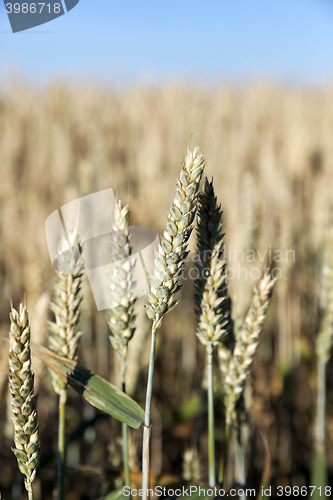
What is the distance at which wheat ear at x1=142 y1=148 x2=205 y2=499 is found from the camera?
58 centimetres

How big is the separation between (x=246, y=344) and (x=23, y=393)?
18.5 inches

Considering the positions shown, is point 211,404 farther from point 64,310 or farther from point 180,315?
point 180,315

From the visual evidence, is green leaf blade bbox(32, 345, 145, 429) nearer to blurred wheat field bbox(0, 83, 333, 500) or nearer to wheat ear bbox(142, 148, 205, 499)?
wheat ear bbox(142, 148, 205, 499)

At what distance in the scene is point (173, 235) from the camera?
1.94 ft

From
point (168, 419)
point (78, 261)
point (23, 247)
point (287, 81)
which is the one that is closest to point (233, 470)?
Result: point (168, 419)

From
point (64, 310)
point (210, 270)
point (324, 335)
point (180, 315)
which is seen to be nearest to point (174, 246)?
point (210, 270)

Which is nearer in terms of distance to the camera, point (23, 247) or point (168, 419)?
point (168, 419)

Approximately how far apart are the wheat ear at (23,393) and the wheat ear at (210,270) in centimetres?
33

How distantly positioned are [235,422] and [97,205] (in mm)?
1183

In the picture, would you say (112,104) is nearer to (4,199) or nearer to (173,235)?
(4,199)

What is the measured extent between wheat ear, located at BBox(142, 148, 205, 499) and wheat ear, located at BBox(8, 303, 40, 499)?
0.62 feet

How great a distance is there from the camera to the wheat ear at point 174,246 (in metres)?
0.58

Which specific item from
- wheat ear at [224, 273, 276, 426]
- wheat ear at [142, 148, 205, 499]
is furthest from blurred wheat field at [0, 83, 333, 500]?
wheat ear at [142, 148, 205, 499]

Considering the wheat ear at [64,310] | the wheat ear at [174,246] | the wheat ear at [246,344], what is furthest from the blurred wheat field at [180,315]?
the wheat ear at [174,246]
